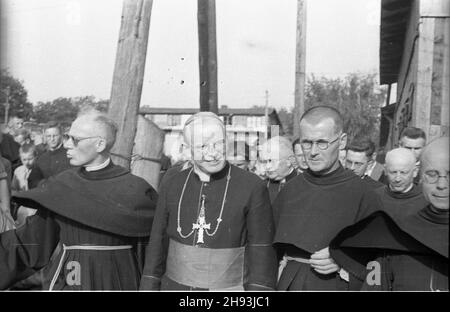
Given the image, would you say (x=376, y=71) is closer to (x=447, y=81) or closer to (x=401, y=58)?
(x=447, y=81)

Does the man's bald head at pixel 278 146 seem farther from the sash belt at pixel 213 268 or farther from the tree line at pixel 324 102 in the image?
the sash belt at pixel 213 268

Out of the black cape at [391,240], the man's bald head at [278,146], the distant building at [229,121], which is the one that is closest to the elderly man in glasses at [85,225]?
the distant building at [229,121]

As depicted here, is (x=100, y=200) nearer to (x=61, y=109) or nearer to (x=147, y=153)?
(x=61, y=109)

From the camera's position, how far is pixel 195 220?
128 inches

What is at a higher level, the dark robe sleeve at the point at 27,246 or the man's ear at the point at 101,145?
the man's ear at the point at 101,145

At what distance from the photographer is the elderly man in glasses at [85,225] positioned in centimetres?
340

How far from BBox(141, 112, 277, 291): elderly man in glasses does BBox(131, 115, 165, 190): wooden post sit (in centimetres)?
128

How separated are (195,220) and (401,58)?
2703 millimetres

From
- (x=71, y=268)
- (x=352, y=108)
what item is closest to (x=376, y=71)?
(x=352, y=108)

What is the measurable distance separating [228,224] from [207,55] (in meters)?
1.25

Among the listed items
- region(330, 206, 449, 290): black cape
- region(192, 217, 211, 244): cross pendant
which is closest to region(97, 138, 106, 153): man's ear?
region(192, 217, 211, 244): cross pendant
